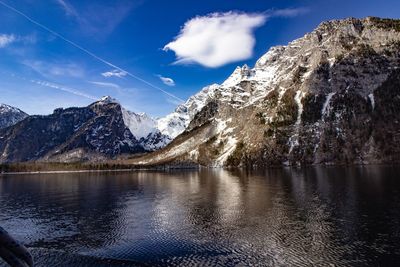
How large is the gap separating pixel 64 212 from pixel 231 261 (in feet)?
218

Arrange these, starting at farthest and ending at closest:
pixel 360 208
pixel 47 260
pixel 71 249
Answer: pixel 360 208 < pixel 71 249 < pixel 47 260

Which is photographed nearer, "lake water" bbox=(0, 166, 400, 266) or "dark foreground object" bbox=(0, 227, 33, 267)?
"dark foreground object" bbox=(0, 227, 33, 267)

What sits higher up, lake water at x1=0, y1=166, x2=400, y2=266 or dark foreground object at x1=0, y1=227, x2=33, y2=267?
dark foreground object at x1=0, y1=227, x2=33, y2=267

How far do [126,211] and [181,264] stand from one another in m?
53.7

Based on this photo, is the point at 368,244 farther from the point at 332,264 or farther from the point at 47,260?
the point at 47,260

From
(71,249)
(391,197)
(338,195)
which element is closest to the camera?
(71,249)

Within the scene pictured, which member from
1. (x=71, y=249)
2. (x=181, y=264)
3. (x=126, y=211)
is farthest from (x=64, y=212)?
(x=181, y=264)

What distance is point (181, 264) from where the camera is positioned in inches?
1966

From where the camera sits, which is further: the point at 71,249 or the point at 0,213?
the point at 0,213

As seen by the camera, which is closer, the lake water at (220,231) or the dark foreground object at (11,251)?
the dark foreground object at (11,251)

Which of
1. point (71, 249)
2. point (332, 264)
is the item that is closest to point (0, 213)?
point (71, 249)

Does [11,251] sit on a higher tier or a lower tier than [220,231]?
higher

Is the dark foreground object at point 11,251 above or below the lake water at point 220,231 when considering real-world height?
above

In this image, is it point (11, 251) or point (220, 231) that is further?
point (220, 231)
